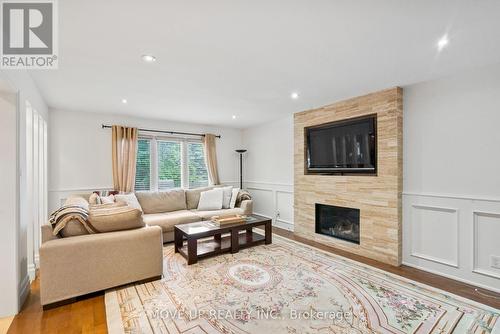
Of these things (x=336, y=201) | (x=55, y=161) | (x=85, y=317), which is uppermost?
(x=55, y=161)

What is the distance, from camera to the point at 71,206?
2479 millimetres

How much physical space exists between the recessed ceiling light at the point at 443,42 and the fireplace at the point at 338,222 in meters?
2.19

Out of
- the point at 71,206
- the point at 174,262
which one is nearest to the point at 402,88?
the point at 174,262

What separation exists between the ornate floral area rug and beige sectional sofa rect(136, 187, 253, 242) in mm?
1032

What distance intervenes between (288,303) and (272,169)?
330 cm

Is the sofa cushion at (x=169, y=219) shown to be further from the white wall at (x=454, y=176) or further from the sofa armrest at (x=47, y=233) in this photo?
the white wall at (x=454, y=176)

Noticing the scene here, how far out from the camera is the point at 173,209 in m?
4.65

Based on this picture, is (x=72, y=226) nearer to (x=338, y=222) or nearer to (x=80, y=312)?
(x=80, y=312)

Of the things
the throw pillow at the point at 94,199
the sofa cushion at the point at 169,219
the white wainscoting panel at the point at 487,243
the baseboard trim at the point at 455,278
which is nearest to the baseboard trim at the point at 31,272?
the throw pillow at the point at 94,199

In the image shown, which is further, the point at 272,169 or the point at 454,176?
the point at 272,169

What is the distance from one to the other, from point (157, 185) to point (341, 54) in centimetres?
426

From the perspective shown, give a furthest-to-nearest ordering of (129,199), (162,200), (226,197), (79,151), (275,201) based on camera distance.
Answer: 1. (275,201)
2. (226,197)
3. (162,200)
4. (79,151)
5. (129,199)

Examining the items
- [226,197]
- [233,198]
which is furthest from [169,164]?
[233,198]

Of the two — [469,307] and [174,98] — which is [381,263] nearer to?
[469,307]
